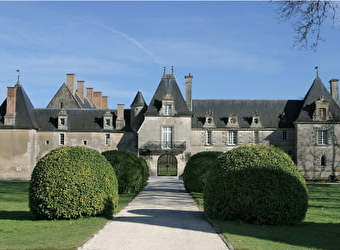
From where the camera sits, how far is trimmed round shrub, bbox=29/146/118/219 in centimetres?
1036

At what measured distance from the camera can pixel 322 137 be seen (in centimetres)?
3516

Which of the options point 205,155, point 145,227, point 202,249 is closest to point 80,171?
point 145,227

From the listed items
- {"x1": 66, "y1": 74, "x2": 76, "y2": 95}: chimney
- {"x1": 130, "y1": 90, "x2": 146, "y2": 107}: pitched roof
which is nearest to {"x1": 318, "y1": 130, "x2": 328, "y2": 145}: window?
{"x1": 130, "y1": 90, "x2": 146, "y2": 107}: pitched roof

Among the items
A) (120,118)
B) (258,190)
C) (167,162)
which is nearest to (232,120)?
(167,162)

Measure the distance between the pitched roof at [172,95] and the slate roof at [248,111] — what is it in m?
2.18

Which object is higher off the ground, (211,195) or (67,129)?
(67,129)

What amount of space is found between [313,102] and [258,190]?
28177 millimetres

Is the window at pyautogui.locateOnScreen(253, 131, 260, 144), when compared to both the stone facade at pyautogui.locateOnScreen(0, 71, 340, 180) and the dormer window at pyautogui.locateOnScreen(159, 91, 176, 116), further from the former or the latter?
the dormer window at pyautogui.locateOnScreen(159, 91, 176, 116)

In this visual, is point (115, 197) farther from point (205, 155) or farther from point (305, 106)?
point (305, 106)

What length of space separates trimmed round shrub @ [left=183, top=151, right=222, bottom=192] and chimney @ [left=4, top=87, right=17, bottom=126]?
812 inches

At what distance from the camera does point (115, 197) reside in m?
11.4

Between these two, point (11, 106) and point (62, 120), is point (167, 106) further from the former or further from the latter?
point (11, 106)

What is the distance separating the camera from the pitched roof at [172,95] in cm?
3581

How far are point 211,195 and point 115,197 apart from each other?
269 centimetres
